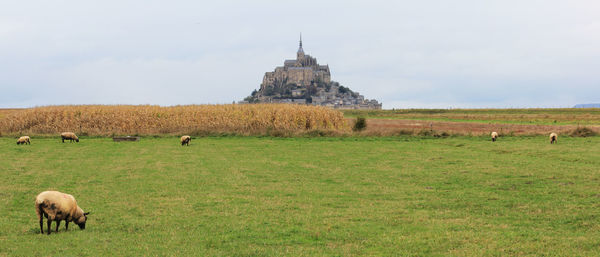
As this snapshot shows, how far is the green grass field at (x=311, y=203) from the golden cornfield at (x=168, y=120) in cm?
1698

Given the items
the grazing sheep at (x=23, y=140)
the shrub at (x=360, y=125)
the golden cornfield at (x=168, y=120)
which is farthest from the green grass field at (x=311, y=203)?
the shrub at (x=360, y=125)

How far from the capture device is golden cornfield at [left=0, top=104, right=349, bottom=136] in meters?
43.1

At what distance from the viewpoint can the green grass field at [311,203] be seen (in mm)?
9281

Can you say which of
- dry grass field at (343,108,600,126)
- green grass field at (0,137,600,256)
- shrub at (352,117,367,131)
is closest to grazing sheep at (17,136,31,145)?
green grass field at (0,137,600,256)

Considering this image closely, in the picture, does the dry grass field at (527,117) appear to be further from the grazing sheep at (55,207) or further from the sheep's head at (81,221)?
the grazing sheep at (55,207)

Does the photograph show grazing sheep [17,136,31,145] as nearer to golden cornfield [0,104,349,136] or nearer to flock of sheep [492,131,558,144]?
golden cornfield [0,104,349,136]

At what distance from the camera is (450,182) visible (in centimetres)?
1739

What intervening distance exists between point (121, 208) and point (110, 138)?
2865cm

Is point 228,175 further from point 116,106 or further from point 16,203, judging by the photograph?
point 116,106

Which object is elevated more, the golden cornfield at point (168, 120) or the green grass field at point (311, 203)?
the golden cornfield at point (168, 120)

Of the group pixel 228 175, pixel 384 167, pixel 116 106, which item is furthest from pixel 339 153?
pixel 116 106

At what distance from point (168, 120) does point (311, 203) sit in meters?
34.1

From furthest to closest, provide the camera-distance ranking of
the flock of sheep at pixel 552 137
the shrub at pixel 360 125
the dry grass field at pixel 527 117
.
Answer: the dry grass field at pixel 527 117 < the shrub at pixel 360 125 < the flock of sheep at pixel 552 137

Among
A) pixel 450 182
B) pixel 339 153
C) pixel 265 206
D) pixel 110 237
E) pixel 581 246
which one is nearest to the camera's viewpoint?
pixel 581 246
